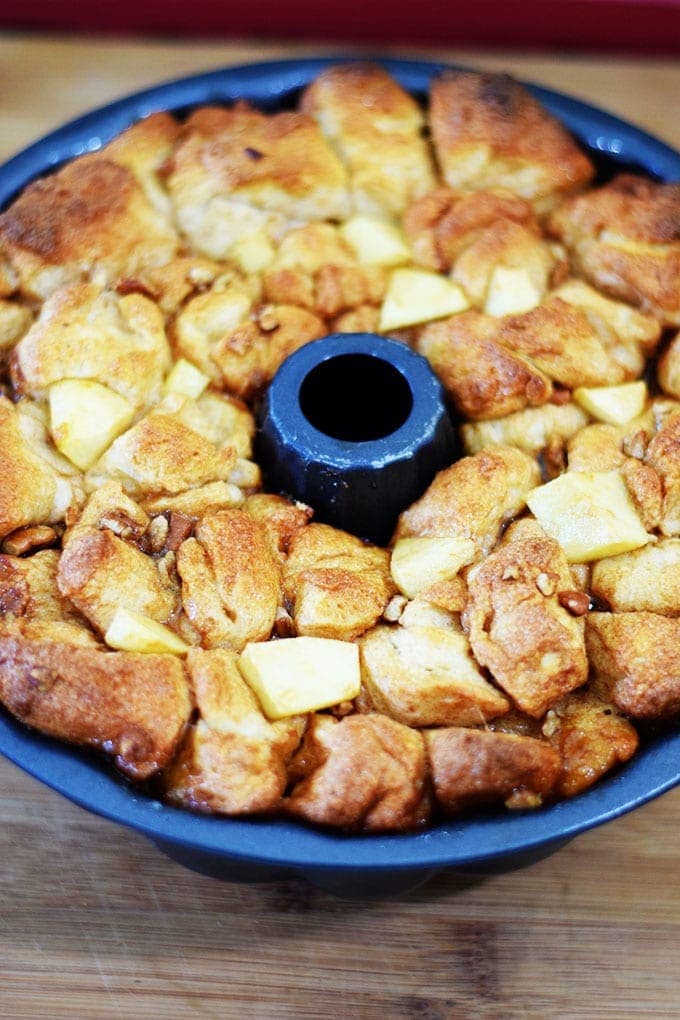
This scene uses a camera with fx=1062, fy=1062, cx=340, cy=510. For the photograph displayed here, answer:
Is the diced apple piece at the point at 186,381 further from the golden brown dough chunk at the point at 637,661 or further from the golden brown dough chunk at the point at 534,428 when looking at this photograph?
the golden brown dough chunk at the point at 637,661

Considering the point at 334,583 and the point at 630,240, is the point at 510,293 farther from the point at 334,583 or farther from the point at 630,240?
the point at 334,583

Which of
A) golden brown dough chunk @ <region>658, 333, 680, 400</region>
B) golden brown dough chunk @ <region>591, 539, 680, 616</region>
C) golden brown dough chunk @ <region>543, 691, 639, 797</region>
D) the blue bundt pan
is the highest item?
golden brown dough chunk @ <region>658, 333, 680, 400</region>

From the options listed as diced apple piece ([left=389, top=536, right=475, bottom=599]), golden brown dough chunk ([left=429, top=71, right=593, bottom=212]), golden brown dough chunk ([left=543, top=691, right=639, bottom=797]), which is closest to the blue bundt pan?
golden brown dough chunk ([left=543, top=691, right=639, bottom=797])

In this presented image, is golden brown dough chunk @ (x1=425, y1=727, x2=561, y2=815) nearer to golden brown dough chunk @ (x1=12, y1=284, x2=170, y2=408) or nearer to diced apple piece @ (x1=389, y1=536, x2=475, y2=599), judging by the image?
diced apple piece @ (x1=389, y1=536, x2=475, y2=599)

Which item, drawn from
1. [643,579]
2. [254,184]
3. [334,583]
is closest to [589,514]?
[643,579]

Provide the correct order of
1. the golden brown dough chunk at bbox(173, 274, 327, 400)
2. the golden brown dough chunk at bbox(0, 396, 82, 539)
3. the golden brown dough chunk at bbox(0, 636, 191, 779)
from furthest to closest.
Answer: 1. the golden brown dough chunk at bbox(173, 274, 327, 400)
2. the golden brown dough chunk at bbox(0, 396, 82, 539)
3. the golden brown dough chunk at bbox(0, 636, 191, 779)

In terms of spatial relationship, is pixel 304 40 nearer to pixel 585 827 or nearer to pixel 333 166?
pixel 333 166

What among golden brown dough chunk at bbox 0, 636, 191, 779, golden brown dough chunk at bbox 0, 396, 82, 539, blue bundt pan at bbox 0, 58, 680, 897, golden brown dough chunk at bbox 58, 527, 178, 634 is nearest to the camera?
blue bundt pan at bbox 0, 58, 680, 897

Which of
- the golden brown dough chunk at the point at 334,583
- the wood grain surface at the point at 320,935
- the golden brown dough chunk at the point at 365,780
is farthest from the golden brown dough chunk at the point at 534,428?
the wood grain surface at the point at 320,935
